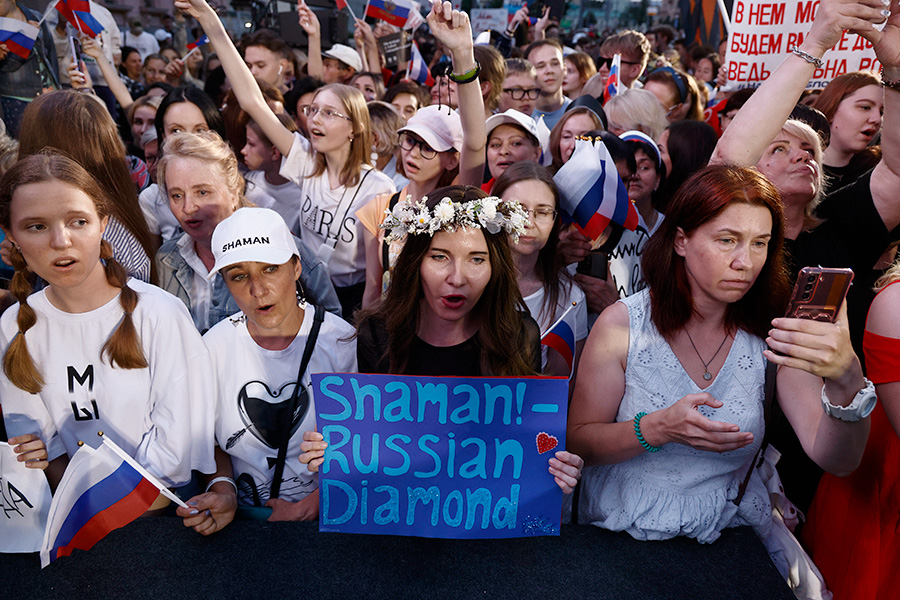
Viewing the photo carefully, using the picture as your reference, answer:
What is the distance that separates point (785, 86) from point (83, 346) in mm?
2802

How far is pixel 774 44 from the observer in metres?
4.43

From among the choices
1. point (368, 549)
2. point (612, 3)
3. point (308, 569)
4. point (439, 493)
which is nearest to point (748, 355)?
point (439, 493)

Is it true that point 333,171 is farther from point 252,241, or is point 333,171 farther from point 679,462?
point 679,462

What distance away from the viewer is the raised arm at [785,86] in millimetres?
2270

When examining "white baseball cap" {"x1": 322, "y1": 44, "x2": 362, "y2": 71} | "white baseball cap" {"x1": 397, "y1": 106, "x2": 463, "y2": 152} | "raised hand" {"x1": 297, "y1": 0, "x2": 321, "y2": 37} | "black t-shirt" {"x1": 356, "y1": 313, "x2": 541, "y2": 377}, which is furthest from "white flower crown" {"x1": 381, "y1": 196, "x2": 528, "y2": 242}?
"white baseball cap" {"x1": 322, "y1": 44, "x2": 362, "y2": 71}

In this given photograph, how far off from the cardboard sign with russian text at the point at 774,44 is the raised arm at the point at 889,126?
6.43ft

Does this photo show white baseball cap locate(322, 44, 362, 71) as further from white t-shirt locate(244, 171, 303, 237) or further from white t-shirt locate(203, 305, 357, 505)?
white t-shirt locate(203, 305, 357, 505)

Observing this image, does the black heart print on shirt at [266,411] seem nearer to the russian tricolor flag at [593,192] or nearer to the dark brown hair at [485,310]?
the dark brown hair at [485,310]

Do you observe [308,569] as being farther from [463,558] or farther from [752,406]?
[752,406]

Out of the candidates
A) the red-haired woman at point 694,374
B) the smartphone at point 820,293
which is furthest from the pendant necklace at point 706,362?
the smartphone at point 820,293

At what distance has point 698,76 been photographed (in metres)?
9.13

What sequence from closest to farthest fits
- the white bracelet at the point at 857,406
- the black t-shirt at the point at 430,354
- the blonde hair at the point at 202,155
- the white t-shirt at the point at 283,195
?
the white bracelet at the point at 857,406 < the black t-shirt at the point at 430,354 < the blonde hair at the point at 202,155 < the white t-shirt at the point at 283,195

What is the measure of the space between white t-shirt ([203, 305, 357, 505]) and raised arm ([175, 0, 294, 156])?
6.62 feet

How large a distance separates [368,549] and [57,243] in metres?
1.41
